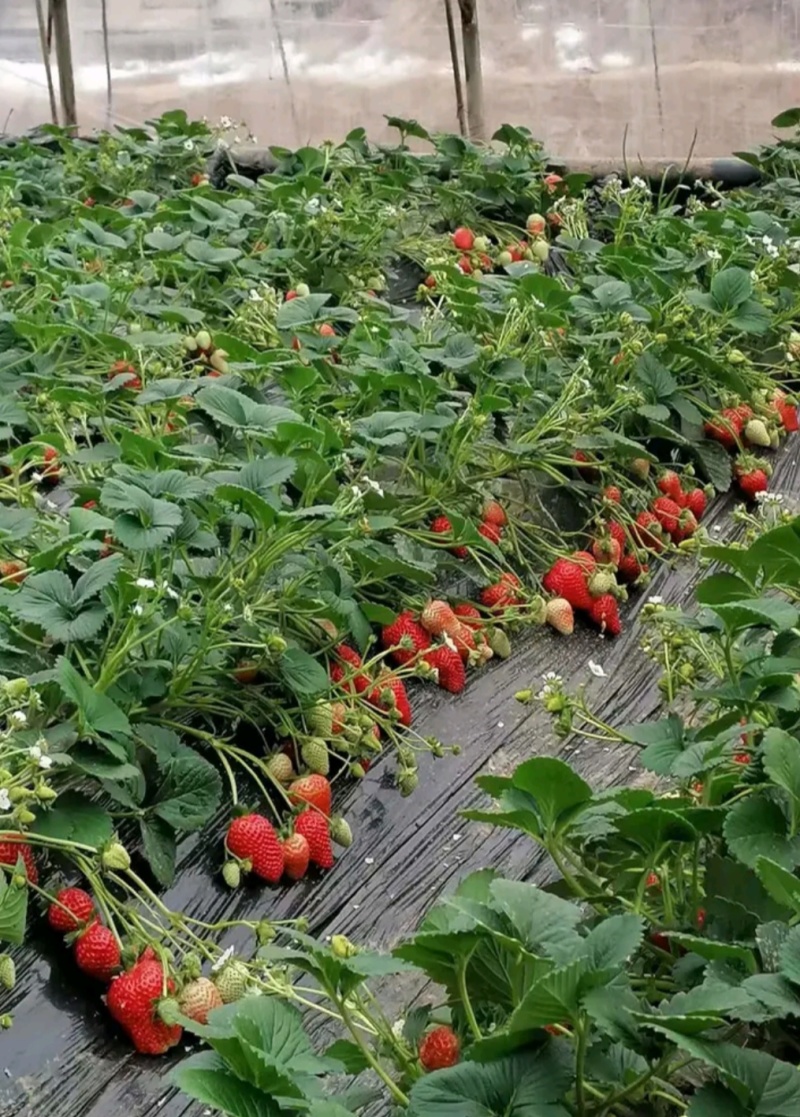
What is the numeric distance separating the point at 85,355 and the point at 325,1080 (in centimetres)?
145

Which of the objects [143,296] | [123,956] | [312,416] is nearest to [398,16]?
[143,296]

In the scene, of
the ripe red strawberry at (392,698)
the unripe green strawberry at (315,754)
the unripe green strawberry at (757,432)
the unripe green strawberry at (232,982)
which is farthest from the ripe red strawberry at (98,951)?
the unripe green strawberry at (757,432)

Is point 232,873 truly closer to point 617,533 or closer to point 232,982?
point 232,982

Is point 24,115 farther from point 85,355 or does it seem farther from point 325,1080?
point 325,1080

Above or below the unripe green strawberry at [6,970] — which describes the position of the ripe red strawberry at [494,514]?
above

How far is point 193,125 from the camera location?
427cm

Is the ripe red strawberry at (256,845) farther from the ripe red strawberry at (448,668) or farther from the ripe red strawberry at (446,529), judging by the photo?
the ripe red strawberry at (446,529)

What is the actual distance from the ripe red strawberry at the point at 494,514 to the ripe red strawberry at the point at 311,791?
69cm

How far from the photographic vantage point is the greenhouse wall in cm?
522

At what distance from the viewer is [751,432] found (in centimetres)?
264

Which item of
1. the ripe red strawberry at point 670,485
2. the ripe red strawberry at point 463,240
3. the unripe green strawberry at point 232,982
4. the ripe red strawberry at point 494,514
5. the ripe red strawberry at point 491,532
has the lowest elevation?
the unripe green strawberry at point 232,982

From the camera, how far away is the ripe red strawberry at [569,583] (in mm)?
2098

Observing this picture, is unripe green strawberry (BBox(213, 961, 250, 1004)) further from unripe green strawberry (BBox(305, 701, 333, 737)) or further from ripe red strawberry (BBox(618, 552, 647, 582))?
ripe red strawberry (BBox(618, 552, 647, 582))

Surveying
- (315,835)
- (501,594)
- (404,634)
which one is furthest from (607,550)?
(315,835)
